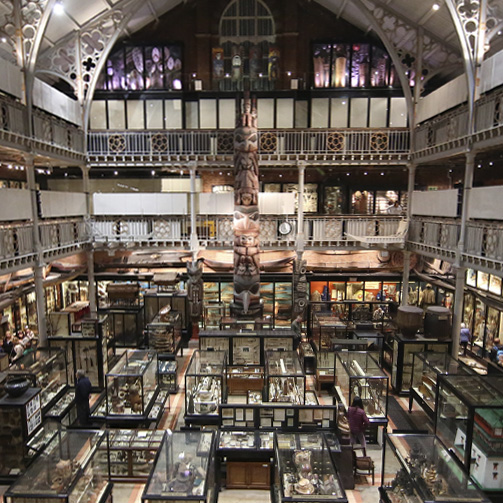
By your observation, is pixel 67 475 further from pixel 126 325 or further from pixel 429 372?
pixel 126 325

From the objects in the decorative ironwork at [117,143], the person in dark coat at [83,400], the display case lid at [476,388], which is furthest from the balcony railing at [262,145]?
the person in dark coat at [83,400]

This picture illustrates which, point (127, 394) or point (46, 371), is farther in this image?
point (46, 371)

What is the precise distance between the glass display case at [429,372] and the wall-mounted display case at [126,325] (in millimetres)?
10488

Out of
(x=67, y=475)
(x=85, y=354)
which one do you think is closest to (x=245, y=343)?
(x=85, y=354)

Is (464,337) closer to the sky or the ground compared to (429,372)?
closer to the ground

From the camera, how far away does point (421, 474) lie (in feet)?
24.1

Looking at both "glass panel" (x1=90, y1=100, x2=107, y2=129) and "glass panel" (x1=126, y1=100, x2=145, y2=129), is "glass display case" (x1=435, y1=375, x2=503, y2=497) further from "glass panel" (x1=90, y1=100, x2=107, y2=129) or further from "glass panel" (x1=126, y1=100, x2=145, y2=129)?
"glass panel" (x1=90, y1=100, x2=107, y2=129)

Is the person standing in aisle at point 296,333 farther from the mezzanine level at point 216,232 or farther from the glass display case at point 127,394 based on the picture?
the glass display case at point 127,394

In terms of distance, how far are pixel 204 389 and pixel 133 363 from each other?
222 centimetres

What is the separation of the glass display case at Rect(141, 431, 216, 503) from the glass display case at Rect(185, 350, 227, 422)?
6.96ft

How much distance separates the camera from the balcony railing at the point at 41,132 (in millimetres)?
12508

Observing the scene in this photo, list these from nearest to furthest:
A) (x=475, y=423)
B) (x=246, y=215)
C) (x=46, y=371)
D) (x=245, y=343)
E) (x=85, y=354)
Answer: (x=475, y=423), (x=46, y=371), (x=85, y=354), (x=245, y=343), (x=246, y=215)

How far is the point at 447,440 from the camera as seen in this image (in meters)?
9.67

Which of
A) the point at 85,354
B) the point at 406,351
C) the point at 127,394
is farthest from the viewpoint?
the point at 85,354
